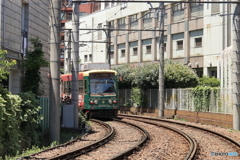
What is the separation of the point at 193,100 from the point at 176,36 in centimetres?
1892

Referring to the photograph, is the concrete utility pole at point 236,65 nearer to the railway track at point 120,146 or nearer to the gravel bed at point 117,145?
the railway track at point 120,146

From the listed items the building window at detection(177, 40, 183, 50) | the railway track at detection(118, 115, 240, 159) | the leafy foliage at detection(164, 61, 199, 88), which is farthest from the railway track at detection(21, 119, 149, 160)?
the building window at detection(177, 40, 183, 50)

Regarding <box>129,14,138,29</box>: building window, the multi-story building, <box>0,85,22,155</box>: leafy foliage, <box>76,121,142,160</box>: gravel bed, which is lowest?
<box>76,121,142,160</box>: gravel bed

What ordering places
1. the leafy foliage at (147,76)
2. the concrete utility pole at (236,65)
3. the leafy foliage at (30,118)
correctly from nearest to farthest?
the leafy foliage at (30,118)
the concrete utility pole at (236,65)
the leafy foliage at (147,76)

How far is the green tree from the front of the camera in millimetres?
20297

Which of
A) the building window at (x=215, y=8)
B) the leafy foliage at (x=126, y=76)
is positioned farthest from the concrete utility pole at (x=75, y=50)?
the building window at (x=215, y=8)

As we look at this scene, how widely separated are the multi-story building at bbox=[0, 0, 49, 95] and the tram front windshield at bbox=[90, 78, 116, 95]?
4859 mm

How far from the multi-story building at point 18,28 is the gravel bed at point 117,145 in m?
5.19

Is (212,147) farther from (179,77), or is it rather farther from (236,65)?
(179,77)

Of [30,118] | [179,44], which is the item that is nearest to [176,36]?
[179,44]

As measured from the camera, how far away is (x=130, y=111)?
132 ft

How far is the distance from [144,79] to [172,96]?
3877mm

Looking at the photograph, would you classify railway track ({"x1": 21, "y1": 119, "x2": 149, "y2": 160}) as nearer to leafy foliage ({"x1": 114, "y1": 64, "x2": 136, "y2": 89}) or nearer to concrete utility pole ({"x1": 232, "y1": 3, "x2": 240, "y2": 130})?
concrete utility pole ({"x1": 232, "y1": 3, "x2": 240, "y2": 130})

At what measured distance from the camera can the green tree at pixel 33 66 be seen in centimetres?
2030
